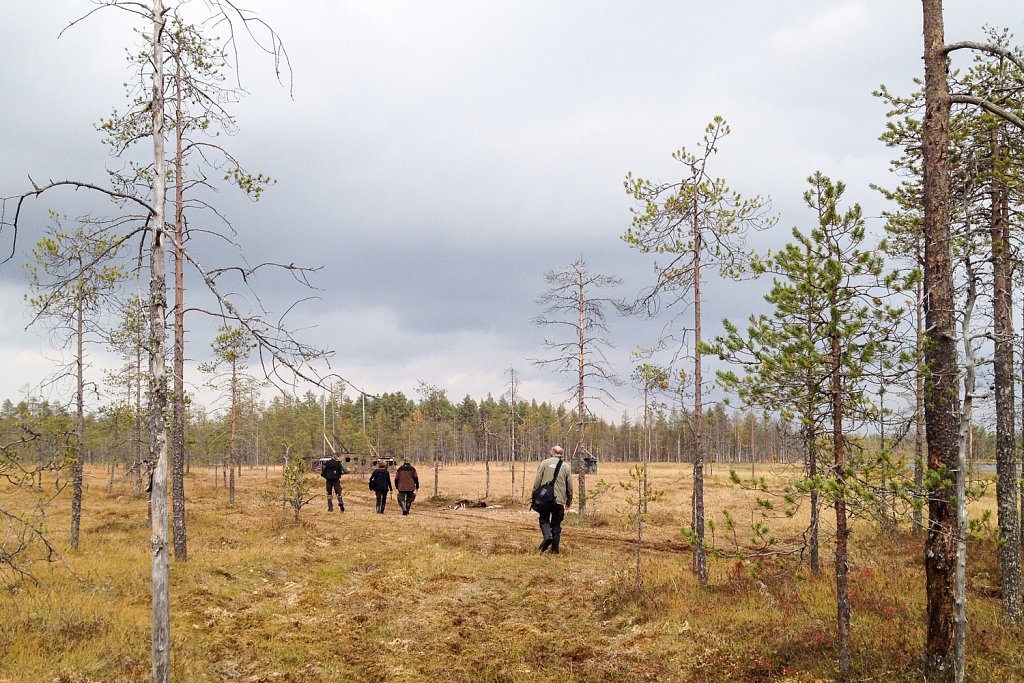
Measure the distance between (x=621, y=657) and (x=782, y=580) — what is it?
4847 mm

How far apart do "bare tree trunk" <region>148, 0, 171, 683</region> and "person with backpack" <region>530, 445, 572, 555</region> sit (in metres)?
9.38

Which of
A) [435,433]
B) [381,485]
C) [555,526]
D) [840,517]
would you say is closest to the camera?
[840,517]

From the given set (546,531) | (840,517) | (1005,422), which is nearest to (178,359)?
(546,531)

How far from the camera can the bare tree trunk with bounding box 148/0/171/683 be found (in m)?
6.41

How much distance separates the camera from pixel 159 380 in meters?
6.45

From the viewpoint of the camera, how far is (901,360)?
23.6 ft

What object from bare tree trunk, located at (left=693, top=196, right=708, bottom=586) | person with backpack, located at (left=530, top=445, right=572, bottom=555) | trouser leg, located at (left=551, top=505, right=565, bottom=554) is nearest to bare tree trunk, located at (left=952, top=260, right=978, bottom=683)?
bare tree trunk, located at (left=693, top=196, right=708, bottom=586)

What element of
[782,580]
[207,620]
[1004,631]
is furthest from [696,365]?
[207,620]

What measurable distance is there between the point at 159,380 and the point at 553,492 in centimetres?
1037

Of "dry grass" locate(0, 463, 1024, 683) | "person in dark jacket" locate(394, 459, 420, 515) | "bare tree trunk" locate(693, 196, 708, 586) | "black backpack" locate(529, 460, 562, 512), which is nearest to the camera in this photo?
"dry grass" locate(0, 463, 1024, 683)

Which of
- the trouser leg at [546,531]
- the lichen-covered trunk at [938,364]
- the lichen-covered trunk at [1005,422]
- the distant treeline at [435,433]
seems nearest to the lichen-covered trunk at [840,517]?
the lichen-covered trunk at [938,364]

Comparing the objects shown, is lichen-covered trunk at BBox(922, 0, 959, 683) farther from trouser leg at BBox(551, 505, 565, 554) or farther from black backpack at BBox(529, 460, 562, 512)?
trouser leg at BBox(551, 505, 565, 554)

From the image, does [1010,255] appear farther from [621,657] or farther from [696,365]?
[621,657]

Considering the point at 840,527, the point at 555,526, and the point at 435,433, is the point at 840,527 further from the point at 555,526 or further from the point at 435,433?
the point at 435,433
